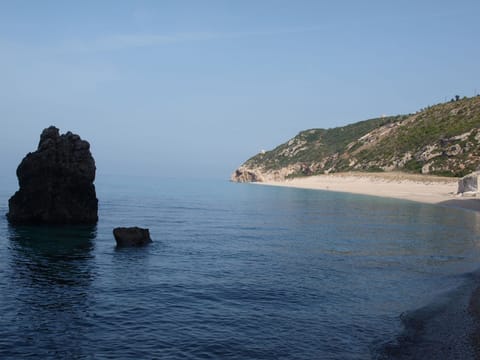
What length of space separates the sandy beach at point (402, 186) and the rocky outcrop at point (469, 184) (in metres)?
1.91

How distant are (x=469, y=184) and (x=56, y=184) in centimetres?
8155

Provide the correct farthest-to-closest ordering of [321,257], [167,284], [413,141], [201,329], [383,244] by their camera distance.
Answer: [413,141] < [383,244] < [321,257] < [167,284] < [201,329]

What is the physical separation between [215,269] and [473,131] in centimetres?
13755

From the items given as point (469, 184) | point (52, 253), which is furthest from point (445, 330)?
point (469, 184)

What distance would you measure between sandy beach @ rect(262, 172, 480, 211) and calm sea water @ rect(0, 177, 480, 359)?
5235 centimetres

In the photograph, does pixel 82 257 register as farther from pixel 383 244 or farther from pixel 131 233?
pixel 383 244

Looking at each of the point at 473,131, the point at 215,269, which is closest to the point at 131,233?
the point at 215,269

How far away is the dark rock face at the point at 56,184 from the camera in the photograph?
46.9m

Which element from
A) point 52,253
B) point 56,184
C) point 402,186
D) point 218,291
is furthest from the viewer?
point 402,186

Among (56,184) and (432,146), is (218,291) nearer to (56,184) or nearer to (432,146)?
(56,184)

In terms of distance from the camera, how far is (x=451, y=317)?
60.3 feet

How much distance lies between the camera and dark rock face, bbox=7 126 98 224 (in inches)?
1848

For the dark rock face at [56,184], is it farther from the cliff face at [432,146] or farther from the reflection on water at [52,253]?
the cliff face at [432,146]

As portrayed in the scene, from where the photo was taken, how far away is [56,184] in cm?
4794
